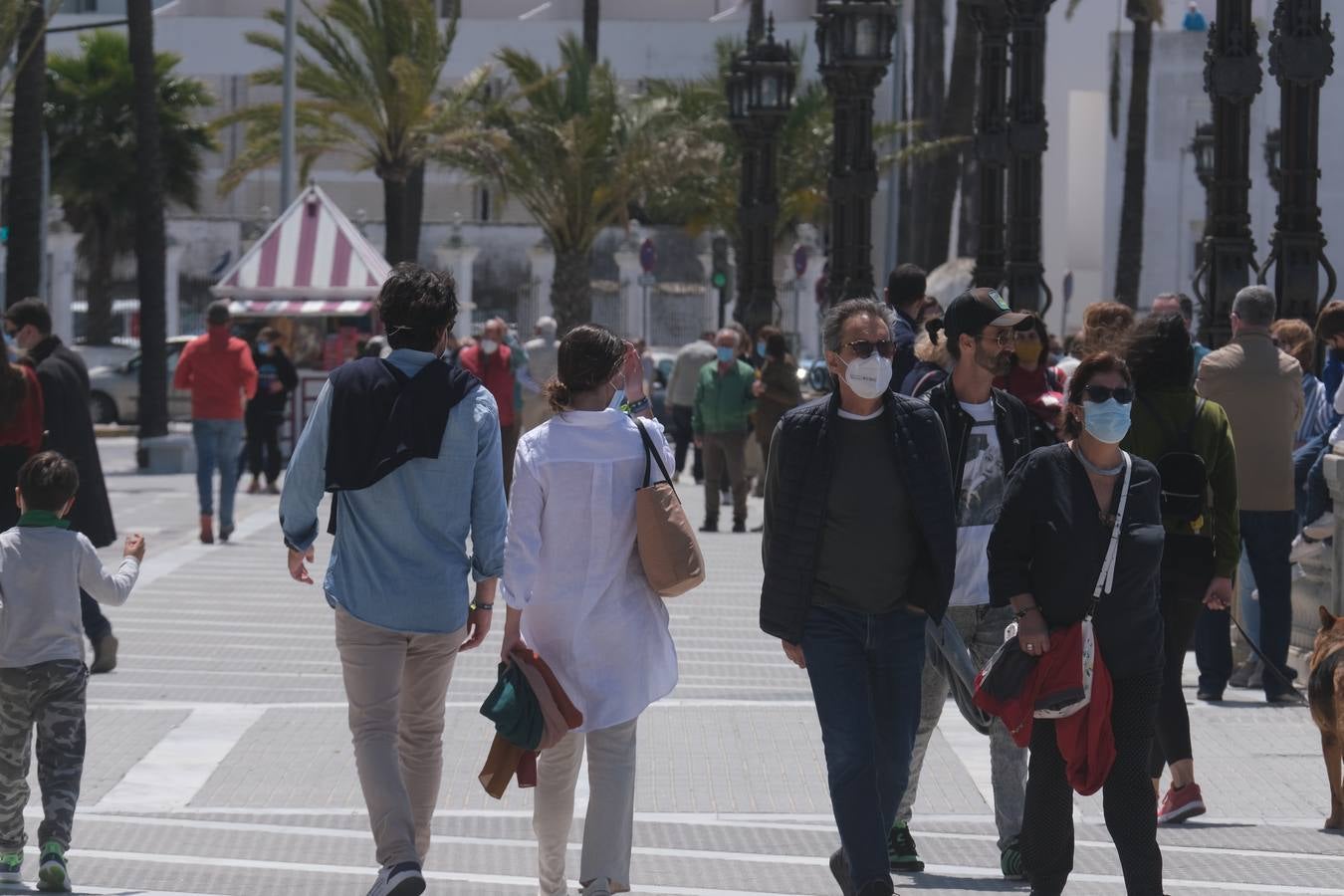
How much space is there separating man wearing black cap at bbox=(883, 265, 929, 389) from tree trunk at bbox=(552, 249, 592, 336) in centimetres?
3567

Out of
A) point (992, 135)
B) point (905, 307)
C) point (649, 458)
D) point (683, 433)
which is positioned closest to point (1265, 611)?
point (905, 307)

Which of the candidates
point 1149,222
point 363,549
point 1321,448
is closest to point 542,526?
point 363,549

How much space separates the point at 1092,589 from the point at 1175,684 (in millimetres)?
1786

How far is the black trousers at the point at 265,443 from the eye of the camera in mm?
24266

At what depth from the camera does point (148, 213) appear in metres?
28.8

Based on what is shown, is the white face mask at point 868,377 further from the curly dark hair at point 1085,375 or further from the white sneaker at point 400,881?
the white sneaker at point 400,881

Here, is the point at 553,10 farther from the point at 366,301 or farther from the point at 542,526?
the point at 542,526

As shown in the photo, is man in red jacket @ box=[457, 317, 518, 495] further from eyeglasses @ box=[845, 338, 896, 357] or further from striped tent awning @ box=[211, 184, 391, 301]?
eyeglasses @ box=[845, 338, 896, 357]

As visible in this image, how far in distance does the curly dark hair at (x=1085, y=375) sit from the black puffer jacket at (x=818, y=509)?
0.37 metres

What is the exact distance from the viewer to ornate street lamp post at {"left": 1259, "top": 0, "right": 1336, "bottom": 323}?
12539 mm

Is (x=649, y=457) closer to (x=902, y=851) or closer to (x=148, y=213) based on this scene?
(x=902, y=851)

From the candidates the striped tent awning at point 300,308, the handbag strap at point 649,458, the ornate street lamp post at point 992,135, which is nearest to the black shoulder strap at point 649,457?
the handbag strap at point 649,458

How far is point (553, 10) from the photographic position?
2741 inches

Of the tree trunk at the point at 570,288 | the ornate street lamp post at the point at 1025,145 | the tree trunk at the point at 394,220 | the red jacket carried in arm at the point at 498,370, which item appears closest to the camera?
the ornate street lamp post at the point at 1025,145
